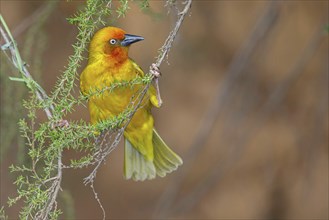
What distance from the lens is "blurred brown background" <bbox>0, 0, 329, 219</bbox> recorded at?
3.73 metres

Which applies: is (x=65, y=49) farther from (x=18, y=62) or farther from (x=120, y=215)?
(x=18, y=62)

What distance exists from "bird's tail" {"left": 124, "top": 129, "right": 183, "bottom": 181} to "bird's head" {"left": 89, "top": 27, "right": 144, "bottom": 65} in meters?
0.45

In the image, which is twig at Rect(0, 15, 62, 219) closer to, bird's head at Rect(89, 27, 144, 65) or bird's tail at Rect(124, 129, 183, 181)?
bird's head at Rect(89, 27, 144, 65)

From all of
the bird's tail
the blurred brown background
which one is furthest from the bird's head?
the blurred brown background

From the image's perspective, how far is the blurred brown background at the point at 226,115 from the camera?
12.2ft

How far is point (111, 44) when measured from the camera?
80.4 inches

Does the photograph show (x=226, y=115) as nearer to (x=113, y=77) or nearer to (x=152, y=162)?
(x=152, y=162)

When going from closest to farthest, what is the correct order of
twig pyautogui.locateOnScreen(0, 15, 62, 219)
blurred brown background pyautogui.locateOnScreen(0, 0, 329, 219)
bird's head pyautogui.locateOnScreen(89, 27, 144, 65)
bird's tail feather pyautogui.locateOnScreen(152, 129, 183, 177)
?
twig pyautogui.locateOnScreen(0, 15, 62, 219) → bird's head pyautogui.locateOnScreen(89, 27, 144, 65) → bird's tail feather pyautogui.locateOnScreen(152, 129, 183, 177) → blurred brown background pyautogui.locateOnScreen(0, 0, 329, 219)

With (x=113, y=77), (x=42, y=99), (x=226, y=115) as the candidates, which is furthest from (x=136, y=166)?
(x=226, y=115)

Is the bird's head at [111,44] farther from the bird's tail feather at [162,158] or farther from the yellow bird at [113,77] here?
the bird's tail feather at [162,158]

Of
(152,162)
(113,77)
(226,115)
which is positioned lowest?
(226,115)

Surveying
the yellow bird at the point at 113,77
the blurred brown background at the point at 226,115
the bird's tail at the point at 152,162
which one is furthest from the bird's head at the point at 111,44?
the blurred brown background at the point at 226,115

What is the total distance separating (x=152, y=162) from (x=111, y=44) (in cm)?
56

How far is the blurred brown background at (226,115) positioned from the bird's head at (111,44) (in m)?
1.42
